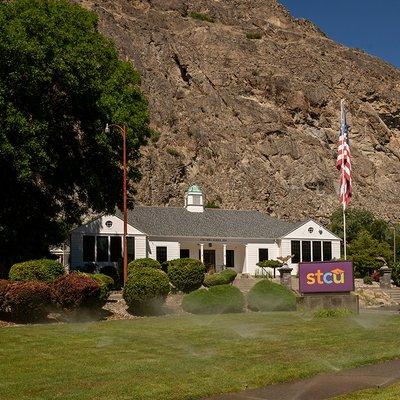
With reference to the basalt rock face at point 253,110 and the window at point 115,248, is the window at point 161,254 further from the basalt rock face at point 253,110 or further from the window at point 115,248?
the basalt rock face at point 253,110

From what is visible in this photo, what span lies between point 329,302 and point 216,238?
27419mm

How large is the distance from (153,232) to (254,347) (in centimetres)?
3583

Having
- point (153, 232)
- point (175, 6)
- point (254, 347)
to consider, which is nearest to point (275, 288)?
point (254, 347)

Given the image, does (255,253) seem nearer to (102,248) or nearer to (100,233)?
(102,248)

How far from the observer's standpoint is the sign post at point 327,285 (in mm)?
23875

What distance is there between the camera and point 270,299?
25.2 m

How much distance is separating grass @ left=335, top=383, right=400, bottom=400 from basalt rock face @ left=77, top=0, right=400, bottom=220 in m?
69.0

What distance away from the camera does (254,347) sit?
13.3 metres

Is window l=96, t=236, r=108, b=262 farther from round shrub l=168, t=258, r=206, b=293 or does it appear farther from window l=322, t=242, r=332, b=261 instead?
window l=322, t=242, r=332, b=261

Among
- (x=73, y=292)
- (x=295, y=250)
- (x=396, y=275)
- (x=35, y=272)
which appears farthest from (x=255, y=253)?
(x=73, y=292)

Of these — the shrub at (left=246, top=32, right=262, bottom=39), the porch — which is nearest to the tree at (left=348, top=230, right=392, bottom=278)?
the porch

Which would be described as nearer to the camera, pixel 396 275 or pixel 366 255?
pixel 396 275

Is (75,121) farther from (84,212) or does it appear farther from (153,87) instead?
(153,87)

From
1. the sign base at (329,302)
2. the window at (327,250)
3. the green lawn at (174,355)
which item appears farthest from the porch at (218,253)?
the green lawn at (174,355)
